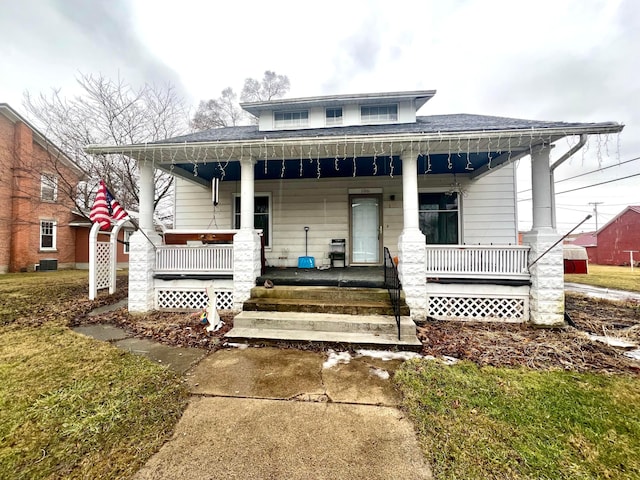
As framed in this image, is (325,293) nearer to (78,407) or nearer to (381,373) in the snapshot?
(381,373)

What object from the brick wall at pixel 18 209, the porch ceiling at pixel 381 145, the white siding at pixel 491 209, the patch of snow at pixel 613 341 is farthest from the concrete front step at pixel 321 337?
the brick wall at pixel 18 209

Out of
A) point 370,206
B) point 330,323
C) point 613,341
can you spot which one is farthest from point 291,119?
point 613,341

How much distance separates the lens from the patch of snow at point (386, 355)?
3.54 metres

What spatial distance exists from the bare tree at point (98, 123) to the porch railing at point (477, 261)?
1040cm

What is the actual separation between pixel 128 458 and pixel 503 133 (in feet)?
20.2

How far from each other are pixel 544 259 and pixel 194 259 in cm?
676

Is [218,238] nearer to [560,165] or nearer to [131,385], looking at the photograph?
[131,385]

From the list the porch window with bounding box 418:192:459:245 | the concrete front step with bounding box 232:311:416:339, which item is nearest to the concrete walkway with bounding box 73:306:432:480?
the concrete front step with bounding box 232:311:416:339

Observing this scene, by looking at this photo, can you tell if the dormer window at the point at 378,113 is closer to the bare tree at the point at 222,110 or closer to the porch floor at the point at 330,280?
the porch floor at the point at 330,280

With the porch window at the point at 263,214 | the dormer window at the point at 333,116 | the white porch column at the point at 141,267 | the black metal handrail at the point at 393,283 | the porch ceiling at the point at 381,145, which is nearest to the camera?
the black metal handrail at the point at 393,283

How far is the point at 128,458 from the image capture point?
1817mm

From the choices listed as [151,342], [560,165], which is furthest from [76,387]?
[560,165]

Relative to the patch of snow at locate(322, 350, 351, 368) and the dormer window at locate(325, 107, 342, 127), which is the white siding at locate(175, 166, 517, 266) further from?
the patch of snow at locate(322, 350, 351, 368)

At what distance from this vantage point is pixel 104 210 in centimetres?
558
